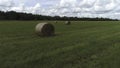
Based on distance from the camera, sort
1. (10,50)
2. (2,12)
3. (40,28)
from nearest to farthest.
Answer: (10,50) < (40,28) < (2,12)

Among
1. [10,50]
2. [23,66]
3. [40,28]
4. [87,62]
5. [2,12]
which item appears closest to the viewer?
[23,66]

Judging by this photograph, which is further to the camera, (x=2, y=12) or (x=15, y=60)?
(x=2, y=12)

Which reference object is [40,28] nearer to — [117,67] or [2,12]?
[117,67]

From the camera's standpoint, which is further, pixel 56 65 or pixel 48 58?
pixel 48 58

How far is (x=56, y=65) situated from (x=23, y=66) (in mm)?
1260

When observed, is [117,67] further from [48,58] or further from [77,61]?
[48,58]

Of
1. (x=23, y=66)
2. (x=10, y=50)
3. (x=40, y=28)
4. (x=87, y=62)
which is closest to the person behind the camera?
(x=23, y=66)

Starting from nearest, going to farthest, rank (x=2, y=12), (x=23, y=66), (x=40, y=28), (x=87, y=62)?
(x=23, y=66) < (x=87, y=62) < (x=40, y=28) < (x=2, y=12)

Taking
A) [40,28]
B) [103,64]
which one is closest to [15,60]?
[103,64]

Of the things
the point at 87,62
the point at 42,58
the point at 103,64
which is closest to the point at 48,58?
the point at 42,58

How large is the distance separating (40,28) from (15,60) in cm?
1124

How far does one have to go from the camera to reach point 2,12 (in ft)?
297

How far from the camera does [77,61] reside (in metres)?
9.92

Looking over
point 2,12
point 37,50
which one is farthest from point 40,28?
point 2,12
